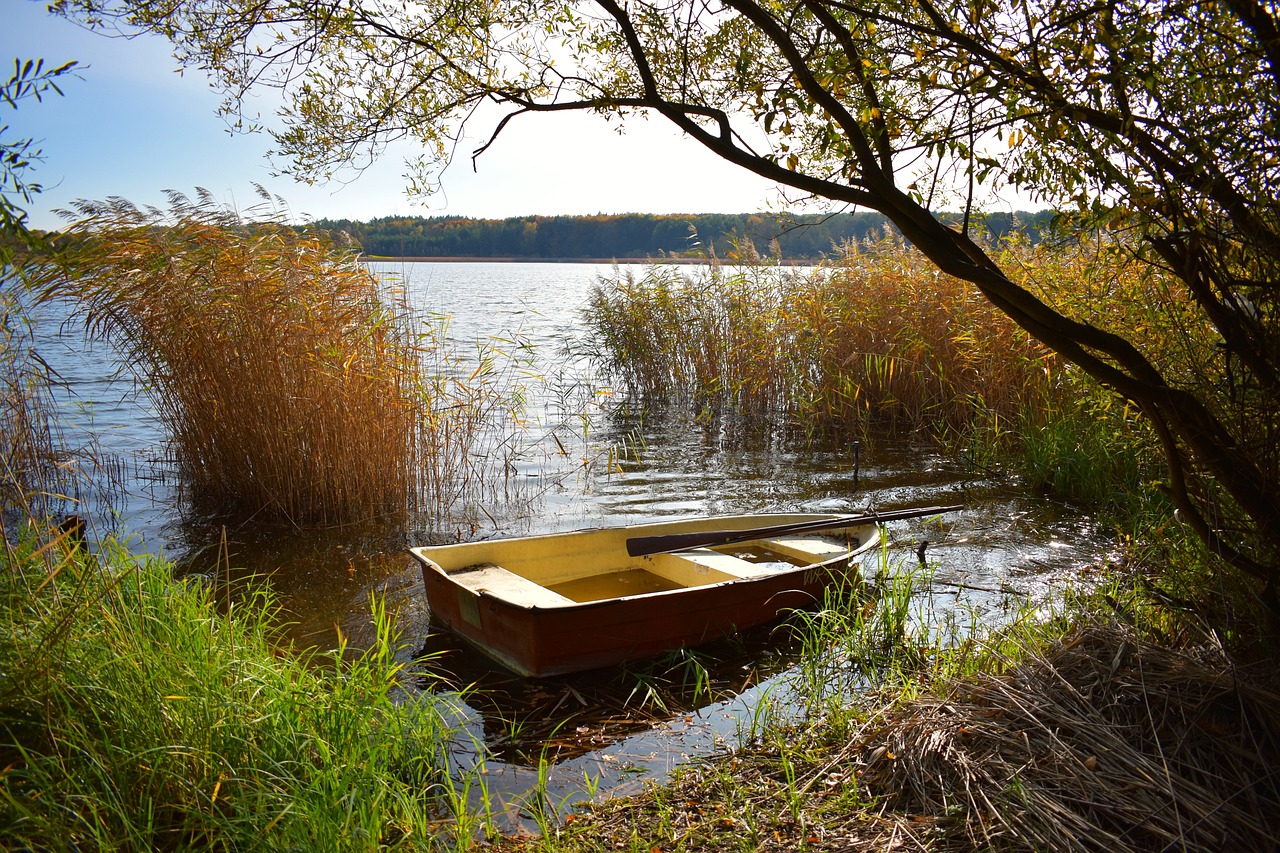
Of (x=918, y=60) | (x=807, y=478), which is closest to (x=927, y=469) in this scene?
(x=807, y=478)

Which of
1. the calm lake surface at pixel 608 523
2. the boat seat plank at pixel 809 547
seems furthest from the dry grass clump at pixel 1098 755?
the boat seat plank at pixel 809 547

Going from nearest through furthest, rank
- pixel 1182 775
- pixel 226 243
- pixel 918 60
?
pixel 1182 775
pixel 918 60
pixel 226 243

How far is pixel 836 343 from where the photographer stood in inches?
432

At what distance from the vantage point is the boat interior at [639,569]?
5574 millimetres

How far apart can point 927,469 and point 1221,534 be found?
261 inches

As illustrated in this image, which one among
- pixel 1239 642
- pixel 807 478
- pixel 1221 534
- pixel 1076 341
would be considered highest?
pixel 1076 341

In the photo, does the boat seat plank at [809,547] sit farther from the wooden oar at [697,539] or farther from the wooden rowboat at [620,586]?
the wooden oar at [697,539]

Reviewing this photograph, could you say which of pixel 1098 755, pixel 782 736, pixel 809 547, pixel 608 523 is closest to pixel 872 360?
pixel 608 523

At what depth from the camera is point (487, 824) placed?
10.1ft

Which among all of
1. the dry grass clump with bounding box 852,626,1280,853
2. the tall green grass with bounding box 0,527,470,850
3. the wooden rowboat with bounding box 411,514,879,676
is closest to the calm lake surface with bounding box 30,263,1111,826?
the wooden rowboat with bounding box 411,514,879,676

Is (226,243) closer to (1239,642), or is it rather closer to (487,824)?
(487,824)

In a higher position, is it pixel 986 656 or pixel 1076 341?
pixel 1076 341

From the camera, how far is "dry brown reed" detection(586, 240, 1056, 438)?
9.79 meters

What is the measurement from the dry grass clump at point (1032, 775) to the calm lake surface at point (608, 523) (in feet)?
1.95
